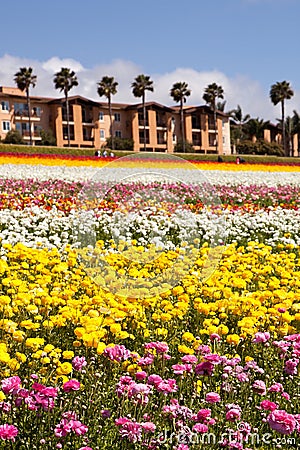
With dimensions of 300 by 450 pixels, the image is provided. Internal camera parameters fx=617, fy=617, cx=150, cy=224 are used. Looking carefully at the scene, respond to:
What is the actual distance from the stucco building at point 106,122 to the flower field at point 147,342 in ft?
190

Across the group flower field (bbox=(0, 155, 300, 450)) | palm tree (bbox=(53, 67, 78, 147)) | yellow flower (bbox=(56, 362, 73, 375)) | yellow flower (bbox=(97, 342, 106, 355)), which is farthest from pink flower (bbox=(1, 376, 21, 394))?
palm tree (bbox=(53, 67, 78, 147))

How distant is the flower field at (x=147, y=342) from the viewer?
9.00 feet

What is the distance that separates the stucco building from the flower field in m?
57.8

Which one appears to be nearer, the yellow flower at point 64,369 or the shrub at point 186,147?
the yellow flower at point 64,369

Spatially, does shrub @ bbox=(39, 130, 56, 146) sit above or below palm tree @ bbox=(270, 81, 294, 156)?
below

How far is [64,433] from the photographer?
2.54 m

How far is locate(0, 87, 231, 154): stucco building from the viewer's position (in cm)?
6400

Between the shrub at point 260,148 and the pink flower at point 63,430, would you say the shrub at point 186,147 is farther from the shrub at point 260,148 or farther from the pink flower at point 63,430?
the pink flower at point 63,430

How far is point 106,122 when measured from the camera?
2648 inches

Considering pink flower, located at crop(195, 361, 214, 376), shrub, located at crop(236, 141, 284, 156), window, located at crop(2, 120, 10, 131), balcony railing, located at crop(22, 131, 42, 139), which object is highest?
window, located at crop(2, 120, 10, 131)

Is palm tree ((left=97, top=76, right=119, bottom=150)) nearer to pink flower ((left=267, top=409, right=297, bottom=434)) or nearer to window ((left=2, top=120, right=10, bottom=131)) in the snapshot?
window ((left=2, top=120, right=10, bottom=131))

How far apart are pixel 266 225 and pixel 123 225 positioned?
2.38 metres

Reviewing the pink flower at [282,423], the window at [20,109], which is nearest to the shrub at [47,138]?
the window at [20,109]

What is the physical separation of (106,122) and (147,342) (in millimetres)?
64460
